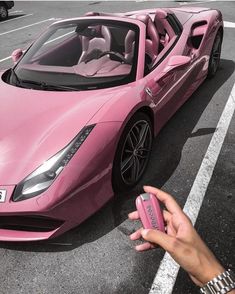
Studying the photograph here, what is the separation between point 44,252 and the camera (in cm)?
285

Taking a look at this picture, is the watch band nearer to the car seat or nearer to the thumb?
the thumb

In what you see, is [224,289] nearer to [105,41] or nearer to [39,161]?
[39,161]

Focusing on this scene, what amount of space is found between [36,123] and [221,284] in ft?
6.63

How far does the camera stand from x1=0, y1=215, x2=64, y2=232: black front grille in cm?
258

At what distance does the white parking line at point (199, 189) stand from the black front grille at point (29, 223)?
0.81 meters

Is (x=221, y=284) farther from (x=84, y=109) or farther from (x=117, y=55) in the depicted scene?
(x=117, y=55)

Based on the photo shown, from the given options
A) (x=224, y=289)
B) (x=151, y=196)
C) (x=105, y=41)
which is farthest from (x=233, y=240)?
(x=105, y=41)

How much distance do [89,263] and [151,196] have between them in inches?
46.1

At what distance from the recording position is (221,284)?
139cm

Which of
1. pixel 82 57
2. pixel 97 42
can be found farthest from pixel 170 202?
pixel 97 42

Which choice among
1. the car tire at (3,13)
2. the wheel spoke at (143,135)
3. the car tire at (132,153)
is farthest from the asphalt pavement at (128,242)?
the car tire at (3,13)

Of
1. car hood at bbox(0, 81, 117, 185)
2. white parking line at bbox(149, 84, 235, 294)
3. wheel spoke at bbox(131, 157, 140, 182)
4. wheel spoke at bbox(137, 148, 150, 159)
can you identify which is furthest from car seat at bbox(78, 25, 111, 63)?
white parking line at bbox(149, 84, 235, 294)

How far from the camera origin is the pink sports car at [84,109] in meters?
2.56

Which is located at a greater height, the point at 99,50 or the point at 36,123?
the point at 99,50
